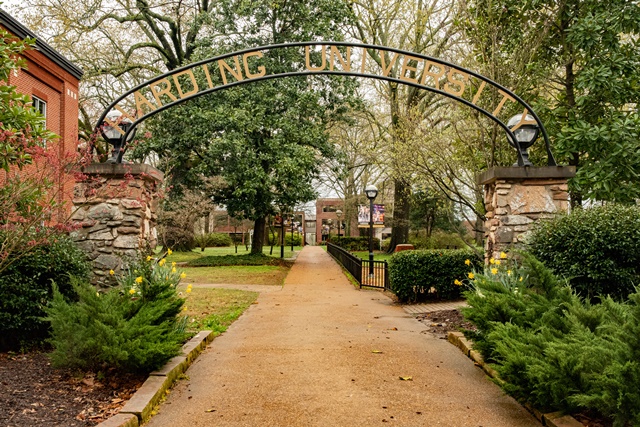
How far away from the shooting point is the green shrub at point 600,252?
6.10m

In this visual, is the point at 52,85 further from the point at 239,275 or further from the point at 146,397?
the point at 146,397

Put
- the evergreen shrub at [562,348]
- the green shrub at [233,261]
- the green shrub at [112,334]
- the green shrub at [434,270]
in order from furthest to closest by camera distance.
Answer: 1. the green shrub at [233,261]
2. the green shrub at [434,270]
3. the green shrub at [112,334]
4. the evergreen shrub at [562,348]

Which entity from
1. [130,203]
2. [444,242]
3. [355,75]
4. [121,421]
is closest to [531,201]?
[355,75]

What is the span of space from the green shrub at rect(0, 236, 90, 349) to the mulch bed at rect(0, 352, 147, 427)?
39 centimetres

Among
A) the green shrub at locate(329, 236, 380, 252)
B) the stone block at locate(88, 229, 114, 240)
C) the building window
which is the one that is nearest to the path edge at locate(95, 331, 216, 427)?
the stone block at locate(88, 229, 114, 240)

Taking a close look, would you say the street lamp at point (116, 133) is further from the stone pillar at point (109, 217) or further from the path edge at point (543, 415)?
the path edge at point (543, 415)

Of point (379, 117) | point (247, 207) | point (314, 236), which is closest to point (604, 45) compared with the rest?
point (247, 207)

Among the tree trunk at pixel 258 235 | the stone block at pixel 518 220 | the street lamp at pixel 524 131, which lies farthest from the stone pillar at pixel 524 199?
the tree trunk at pixel 258 235

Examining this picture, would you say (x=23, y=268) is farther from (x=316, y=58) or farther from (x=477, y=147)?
(x=316, y=58)

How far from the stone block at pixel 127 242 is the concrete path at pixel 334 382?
175cm

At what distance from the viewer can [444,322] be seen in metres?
8.23

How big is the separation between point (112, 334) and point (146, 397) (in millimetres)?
653

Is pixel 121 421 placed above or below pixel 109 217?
below

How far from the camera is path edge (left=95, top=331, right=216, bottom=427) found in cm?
360
